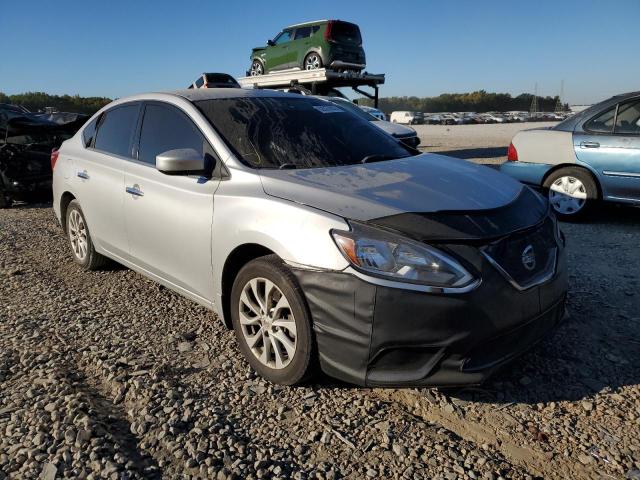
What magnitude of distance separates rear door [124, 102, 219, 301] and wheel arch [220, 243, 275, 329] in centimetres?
13

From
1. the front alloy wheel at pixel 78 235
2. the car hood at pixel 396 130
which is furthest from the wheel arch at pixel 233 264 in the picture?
the car hood at pixel 396 130

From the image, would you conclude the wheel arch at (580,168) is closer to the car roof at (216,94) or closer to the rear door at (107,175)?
the car roof at (216,94)

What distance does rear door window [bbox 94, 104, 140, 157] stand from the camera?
4047 millimetres

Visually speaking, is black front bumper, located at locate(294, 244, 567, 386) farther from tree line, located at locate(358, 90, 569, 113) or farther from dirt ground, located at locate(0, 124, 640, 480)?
tree line, located at locate(358, 90, 569, 113)

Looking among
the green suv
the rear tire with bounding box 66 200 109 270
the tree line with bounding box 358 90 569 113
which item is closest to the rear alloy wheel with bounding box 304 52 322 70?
the green suv

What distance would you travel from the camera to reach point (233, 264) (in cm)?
296

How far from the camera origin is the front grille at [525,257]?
7.68 ft

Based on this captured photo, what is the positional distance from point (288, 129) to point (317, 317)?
1553 millimetres

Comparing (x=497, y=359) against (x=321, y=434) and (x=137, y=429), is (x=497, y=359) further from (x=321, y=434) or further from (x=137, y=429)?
(x=137, y=429)

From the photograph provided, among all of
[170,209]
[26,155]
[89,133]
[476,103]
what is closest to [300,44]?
[26,155]

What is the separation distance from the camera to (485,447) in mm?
2258

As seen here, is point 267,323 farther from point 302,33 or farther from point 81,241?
point 302,33

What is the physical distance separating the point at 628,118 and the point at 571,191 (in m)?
1.03

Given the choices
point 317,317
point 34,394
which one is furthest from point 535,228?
point 34,394
